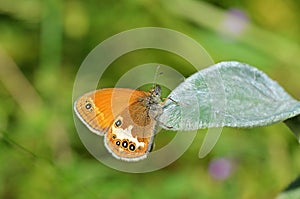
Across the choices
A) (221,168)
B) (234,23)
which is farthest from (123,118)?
(234,23)

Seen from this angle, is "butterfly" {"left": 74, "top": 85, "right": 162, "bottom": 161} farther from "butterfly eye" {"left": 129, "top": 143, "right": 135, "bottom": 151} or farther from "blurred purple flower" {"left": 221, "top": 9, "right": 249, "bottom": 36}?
"blurred purple flower" {"left": 221, "top": 9, "right": 249, "bottom": 36}

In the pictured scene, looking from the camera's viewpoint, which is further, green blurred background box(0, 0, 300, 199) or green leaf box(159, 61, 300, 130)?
green blurred background box(0, 0, 300, 199)

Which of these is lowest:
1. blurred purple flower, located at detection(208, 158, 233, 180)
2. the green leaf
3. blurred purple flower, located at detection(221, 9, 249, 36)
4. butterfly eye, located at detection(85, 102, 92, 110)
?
blurred purple flower, located at detection(208, 158, 233, 180)

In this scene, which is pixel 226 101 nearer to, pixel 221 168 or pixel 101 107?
pixel 101 107

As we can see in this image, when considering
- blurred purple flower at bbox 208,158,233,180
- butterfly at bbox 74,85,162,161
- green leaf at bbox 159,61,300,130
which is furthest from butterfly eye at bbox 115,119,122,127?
blurred purple flower at bbox 208,158,233,180

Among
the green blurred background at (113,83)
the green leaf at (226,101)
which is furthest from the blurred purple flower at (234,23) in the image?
the green leaf at (226,101)

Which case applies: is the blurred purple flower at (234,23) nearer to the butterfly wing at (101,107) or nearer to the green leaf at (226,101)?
the butterfly wing at (101,107)
